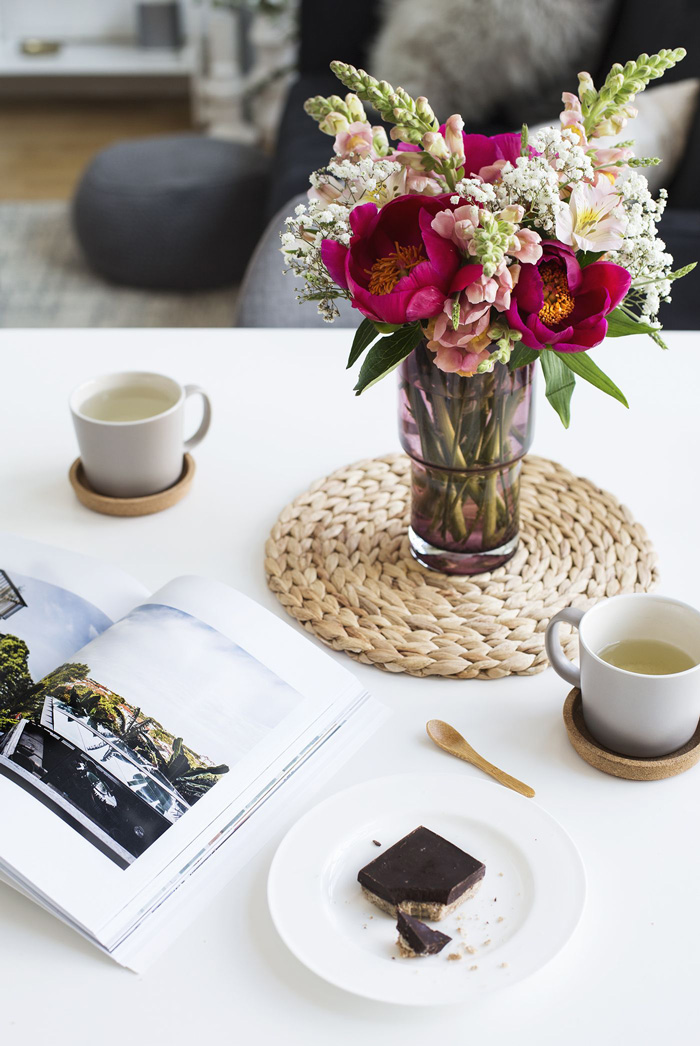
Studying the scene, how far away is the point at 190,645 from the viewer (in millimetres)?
767

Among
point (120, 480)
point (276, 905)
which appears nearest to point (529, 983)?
point (276, 905)

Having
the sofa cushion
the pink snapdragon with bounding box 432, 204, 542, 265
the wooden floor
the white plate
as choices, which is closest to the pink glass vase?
the pink snapdragon with bounding box 432, 204, 542, 265

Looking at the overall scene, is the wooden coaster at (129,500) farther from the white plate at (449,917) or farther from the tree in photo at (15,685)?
the white plate at (449,917)

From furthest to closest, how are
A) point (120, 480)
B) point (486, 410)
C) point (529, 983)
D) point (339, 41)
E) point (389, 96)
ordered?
point (339, 41), point (120, 480), point (486, 410), point (389, 96), point (529, 983)

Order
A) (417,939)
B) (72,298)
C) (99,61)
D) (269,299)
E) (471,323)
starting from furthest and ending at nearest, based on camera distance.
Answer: (99,61) → (72,298) → (269,299) → (471,323) → (417,939)

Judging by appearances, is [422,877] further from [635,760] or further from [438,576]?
[438,576]

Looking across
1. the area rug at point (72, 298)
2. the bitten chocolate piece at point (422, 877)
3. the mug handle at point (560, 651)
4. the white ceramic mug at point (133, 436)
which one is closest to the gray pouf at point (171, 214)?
the area rug at point (72, 298)

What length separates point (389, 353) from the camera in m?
0.74

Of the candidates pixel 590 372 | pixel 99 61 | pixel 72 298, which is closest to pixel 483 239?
pixel 590 372

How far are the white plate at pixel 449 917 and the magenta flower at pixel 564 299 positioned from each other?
1.00 ft

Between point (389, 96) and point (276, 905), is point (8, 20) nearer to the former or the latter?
point (389, 96)

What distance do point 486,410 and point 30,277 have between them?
2607 millimetres

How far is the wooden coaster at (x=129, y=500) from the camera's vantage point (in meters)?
1.01

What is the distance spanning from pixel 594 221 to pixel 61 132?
399 centimetres
